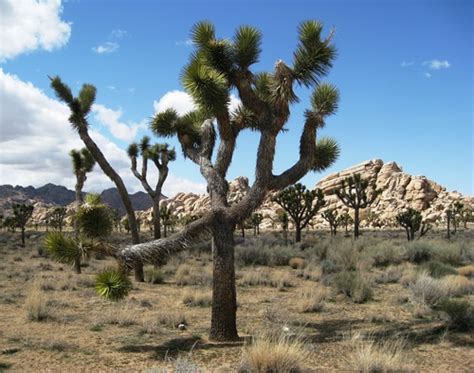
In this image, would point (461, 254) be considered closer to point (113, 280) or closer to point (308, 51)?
point (308, 51)

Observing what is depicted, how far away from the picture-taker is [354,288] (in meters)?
12.3

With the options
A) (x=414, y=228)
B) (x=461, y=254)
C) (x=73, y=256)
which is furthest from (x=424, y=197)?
(x=73, y=256)

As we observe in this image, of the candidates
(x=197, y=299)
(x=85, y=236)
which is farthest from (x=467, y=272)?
(x=85, y=236)

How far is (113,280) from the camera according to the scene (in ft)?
24.5

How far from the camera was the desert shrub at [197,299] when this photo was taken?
11.9 metres

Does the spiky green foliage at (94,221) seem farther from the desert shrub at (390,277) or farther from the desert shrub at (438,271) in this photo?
the desert shrub at (438,271)

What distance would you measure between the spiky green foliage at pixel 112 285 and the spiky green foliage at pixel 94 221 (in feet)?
3.12

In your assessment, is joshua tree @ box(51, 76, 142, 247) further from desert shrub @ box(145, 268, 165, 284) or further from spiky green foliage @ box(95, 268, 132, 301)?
spiky green foliage @ box(95, 268, 132, 301)

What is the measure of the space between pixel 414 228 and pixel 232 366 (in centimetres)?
2921

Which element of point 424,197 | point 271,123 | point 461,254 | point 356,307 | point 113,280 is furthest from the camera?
point 424,197

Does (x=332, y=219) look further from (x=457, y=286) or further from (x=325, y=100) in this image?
(x=325, y=100)

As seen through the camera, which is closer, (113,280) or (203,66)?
(113,280)

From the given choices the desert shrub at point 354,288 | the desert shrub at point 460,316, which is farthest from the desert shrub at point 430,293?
the desert shrub at point 460,316

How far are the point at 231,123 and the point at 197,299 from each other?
5.09 meters
